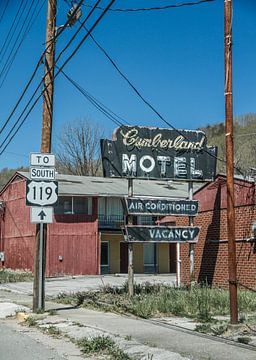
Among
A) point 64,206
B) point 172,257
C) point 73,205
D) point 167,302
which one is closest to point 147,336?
point 167,302

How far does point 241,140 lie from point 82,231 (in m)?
19.0

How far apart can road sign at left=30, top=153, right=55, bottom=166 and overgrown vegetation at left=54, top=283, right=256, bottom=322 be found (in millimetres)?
4109

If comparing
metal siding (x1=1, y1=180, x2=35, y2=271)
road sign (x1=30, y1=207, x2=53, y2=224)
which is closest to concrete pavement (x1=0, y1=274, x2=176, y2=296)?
road sign (x1=30, y1=207, x2=53, y2=224)

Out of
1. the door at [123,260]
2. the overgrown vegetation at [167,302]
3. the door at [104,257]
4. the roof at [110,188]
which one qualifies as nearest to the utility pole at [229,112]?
the overgrown vegetation at [167,302]

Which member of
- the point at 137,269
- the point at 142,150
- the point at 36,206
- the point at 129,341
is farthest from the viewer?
the point at 137,269

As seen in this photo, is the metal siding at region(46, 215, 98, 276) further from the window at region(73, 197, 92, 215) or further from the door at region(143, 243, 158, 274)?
the door at region(143, 243, 158, 274)

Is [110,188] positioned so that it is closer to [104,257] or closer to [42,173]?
[104,257]

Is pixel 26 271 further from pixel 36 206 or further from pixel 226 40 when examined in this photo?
pixel 226 40

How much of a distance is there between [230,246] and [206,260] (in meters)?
9.24

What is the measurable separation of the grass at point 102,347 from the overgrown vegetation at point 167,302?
332 cm

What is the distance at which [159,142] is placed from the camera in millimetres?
18484

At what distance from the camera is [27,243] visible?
39.3 metres

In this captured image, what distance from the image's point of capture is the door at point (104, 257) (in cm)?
3916

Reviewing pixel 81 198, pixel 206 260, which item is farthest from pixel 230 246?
pixel 81 198
